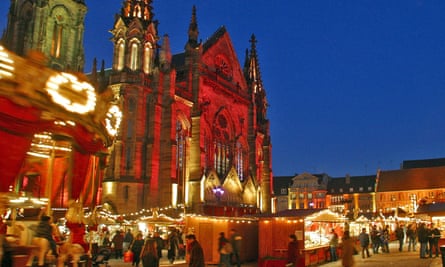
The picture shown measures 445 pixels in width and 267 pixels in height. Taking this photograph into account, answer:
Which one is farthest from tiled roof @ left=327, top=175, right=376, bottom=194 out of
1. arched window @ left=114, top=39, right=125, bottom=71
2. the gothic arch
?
arched window @ left=114, top=39, right=125, bottom=71

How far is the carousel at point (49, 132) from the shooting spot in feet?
28.6

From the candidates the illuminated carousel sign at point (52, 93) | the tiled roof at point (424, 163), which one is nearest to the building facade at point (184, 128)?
the illuminated carousel sign at point (52, 93)

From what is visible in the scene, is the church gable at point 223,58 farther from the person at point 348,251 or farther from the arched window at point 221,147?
the person at point 348,251

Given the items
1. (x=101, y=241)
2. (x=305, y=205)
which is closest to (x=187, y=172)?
(x=101, y=241)

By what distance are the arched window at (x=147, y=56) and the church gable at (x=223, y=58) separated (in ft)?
29.0

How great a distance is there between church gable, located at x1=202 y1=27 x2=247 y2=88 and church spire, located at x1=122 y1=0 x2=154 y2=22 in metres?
8.45

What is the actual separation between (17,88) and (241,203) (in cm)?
4330

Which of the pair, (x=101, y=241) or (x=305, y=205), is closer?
(x=101, y=241)

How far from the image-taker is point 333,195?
304ft

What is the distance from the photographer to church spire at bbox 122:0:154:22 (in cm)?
4225

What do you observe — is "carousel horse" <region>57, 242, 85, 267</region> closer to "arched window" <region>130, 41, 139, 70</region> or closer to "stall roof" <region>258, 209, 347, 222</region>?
"stall roof" <region>258, 209, 347, 222</region>

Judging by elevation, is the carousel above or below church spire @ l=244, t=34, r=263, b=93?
below

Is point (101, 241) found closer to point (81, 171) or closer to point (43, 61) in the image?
point (81, 171)

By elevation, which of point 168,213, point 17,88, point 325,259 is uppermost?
point 17,88
